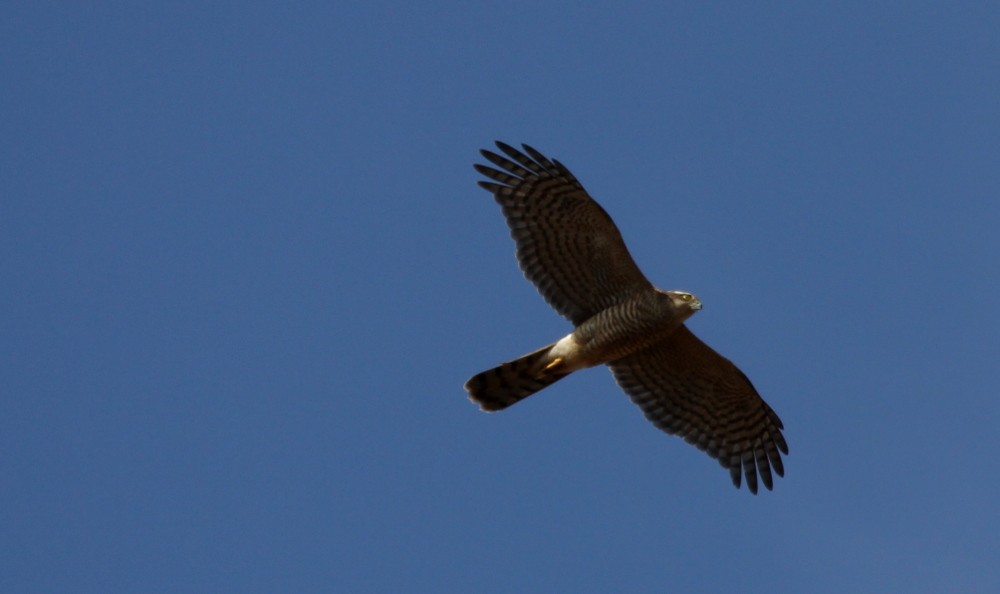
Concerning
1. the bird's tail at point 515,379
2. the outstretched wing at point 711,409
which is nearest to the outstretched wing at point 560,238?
the bird's tail at point 515,379

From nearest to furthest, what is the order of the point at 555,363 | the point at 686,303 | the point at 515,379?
the point at 686,303 < the point at 555,363 < the point at 515,379

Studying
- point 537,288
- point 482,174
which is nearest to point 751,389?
point 537,288

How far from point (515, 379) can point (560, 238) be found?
1673 mm

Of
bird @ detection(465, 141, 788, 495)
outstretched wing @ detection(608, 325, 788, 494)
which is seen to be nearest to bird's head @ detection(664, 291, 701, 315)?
bird @ detection(465, 141, 788, 495)

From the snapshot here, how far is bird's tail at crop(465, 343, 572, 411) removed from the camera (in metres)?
15.5

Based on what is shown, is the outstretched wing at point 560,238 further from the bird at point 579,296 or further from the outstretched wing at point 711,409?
the outstretched wing at point 711,409

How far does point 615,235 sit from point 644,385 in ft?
6.96

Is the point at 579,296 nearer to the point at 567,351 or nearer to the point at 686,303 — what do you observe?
the point at 567,351

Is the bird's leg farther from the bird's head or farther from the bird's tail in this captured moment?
the bird's head

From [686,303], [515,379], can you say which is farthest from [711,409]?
[515,379]

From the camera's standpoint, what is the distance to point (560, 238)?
1543cm

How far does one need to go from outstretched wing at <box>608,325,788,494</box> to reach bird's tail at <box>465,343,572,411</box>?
107cm

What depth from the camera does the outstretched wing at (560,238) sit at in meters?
15.3

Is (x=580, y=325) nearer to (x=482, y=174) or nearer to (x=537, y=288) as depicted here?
(x=537, y=288)
